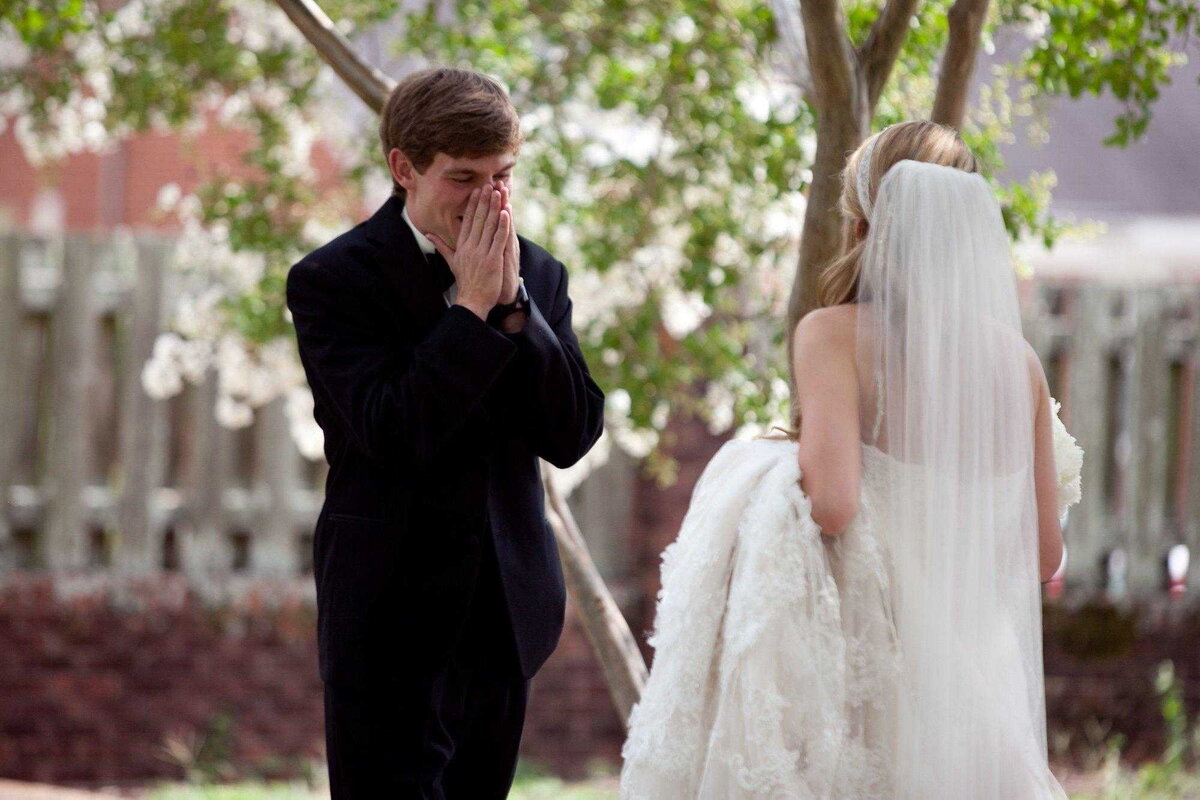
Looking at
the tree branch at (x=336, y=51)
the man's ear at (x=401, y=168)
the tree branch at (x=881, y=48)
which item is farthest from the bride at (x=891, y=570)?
the tree branch at (x=336, y=51)

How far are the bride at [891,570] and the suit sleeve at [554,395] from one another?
1.15 ft

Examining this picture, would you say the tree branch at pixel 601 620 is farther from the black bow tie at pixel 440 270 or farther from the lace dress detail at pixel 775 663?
the black bow tie at pixel 440 270

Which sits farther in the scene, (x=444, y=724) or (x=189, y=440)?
(x=189, y=440)

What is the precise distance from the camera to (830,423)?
2.64 meters

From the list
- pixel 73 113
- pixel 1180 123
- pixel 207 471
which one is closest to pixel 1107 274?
pixel 1180 123

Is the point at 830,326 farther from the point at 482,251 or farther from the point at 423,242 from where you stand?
the point at 423,242

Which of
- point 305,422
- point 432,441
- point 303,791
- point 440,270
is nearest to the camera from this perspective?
point 432,441

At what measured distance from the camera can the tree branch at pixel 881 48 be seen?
356 centimetres

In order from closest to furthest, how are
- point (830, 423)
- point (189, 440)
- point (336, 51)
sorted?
point (830, 423) < point (336, 51) < point (189, 440)

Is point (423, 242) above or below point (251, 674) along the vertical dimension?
above

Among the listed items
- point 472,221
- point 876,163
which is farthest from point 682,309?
point 472,221

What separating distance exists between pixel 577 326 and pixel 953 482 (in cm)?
263

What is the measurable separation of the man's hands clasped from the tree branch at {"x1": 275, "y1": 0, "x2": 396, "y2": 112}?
58.7 inches

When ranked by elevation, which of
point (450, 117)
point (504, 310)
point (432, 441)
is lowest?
point (432, 441)
